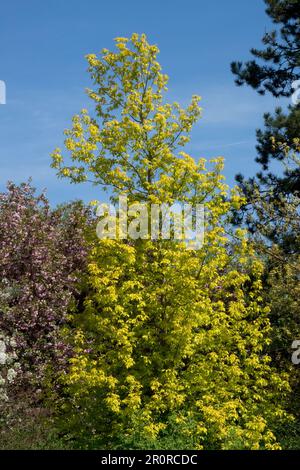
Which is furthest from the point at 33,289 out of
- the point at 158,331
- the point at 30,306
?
the point at 158,331

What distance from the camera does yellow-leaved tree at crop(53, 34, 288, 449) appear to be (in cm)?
1353

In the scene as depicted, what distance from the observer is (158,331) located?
1438 centimetres

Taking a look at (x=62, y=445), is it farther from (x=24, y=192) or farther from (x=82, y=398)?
(x=24, y=192)

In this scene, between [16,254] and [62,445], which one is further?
[16,254]

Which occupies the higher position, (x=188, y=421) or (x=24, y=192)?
(x=24, y=192)

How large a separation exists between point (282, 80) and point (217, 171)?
10.9m

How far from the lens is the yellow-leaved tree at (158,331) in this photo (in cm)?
1353

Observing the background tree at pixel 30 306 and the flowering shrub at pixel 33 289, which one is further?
the flowering shrub at pixel 33 289

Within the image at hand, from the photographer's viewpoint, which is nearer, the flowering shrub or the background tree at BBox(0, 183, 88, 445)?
the background tree at BBox(0, 183, 88, 445)

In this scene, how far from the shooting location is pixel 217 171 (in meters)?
15.5

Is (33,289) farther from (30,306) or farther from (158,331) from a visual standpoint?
(158,331)

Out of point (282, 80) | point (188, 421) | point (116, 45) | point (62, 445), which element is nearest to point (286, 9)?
point (282, 80)

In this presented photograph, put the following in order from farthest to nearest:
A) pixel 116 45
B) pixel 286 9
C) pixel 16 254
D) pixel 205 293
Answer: pixel 286 9 → pixel 16 254 → pixel 116 45 → pixel 205 293
